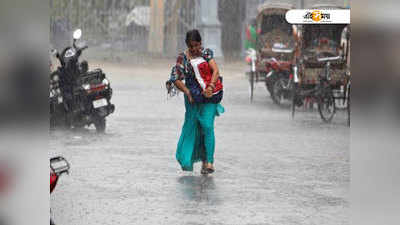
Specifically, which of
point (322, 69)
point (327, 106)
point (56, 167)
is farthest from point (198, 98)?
point (322, 69)

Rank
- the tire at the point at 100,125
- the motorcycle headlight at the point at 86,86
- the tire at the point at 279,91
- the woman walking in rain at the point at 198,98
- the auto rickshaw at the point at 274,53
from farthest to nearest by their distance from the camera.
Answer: the auto rickshaw at the point at 274,53 < the tire at the point at 279,91 < the tire at the point at 100,125 < the motorcycle headlight at the point at 86,86 < the woman walking in rain at the point at 198,98

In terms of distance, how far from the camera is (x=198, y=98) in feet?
27.8

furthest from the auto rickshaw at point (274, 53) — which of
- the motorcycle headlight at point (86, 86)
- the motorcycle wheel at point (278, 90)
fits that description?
the motorcycle headlight at point (86, 86)

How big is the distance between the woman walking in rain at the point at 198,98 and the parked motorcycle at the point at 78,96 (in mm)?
3835

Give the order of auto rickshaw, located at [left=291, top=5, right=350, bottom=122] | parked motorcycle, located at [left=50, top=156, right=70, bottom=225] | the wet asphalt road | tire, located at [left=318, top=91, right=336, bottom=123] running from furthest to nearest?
1. auto rickshaw, located at [left=291, top=5, right=350, bottom=122]
2. tire, located at [left=318, top=91, right=336, bottom=123]
3. the wet asphalt road
4. parked motorcycle, located at [left=50, top=156, right=70, bottom=225]

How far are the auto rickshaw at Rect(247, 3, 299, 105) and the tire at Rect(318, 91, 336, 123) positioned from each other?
2.30 meters

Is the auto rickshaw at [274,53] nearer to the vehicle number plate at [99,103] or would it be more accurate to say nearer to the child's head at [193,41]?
the vehicle number plate at [99,103]

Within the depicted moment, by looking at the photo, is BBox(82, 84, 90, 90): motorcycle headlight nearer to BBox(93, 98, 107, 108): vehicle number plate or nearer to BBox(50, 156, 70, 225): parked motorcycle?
BBox(93, 98, 107, 108): vehicle number plate

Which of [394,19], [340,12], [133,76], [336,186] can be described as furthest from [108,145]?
[133,76]

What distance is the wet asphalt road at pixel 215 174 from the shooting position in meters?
6.50

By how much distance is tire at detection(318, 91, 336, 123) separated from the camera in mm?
14016

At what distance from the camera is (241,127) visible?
43.5 feet

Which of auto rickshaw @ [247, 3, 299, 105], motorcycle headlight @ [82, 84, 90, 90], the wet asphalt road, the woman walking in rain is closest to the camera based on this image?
the wet asphalt road

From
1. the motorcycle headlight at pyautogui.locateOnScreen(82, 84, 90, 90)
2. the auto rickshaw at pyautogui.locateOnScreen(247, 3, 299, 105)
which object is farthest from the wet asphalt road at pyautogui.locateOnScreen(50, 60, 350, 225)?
the auto rickshaw at pyautogui.locateOnScreen(247, 3, 299, 105)
